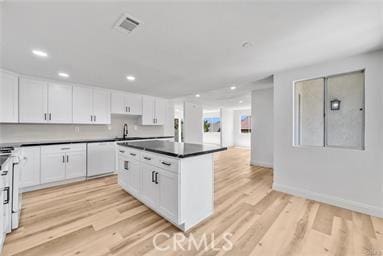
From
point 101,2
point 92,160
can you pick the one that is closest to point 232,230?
point 101,2

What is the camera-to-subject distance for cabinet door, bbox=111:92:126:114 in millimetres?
4492

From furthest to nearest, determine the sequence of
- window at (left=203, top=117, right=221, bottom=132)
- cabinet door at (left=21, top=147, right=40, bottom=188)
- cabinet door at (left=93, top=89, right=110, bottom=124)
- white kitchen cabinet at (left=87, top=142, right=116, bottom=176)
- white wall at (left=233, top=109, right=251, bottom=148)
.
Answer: window at (left=203, top=117, right=221, bottom=132), white wall at (left=233, top=109, right=251, bottom=148), cabinet door at (left=93, top=89, right=110, bottom=124), white kitchen cabinet at (left=87, top=142, right=116, bottom=176), cabinet door at (left=21, top=147, right=40, bottom=188)

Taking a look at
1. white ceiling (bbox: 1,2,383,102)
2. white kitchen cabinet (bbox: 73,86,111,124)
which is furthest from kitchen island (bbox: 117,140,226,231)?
white kitchen cabinet (bbox: 73,86,111,124)

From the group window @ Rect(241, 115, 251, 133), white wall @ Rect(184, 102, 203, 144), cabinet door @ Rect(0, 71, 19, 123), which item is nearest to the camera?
cabinet door @ Rect(0, 71, 19, 123)

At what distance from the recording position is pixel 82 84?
3.92 meters

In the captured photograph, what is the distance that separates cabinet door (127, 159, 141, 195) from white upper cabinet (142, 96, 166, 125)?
8.51ft

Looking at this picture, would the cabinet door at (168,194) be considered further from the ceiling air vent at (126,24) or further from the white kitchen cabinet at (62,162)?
the white kitchen cabinet at (62,162)

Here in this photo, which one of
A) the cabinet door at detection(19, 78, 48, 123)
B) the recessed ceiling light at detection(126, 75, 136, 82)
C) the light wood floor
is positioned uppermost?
the recessed ceiling light at detection(126, 75, 136, 82)

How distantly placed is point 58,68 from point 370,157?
16.9ft

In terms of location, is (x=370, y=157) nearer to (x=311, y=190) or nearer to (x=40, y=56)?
(x=311, y=190)

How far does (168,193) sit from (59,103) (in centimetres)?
344

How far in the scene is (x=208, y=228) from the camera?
195 cm

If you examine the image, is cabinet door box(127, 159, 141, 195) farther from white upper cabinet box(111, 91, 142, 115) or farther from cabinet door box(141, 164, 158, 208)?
white upper cabinet box(111, 91, 142, 115)

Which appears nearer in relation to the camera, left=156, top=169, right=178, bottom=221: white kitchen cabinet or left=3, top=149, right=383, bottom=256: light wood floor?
left=3, top=149, right=383, bottom=256: light wood floor
